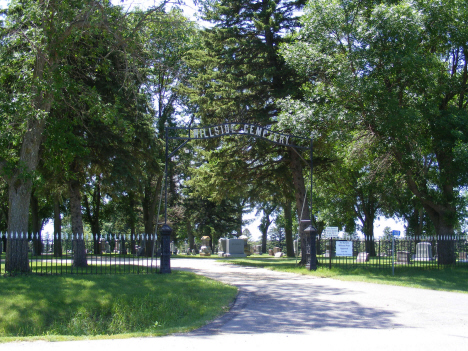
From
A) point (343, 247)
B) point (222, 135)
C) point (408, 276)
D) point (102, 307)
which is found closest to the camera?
point (102, 307)

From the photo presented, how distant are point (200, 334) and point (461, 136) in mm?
14175

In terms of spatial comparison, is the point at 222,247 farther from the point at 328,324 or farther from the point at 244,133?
the point at 328,324

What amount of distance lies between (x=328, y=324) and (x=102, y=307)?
17.3ft

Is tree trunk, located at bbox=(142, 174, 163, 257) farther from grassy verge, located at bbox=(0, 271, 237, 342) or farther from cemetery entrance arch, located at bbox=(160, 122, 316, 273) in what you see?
grassy verge, located at bbox=(0, 271, 237, 342)

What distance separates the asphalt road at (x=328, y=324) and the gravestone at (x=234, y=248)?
70.3 ft

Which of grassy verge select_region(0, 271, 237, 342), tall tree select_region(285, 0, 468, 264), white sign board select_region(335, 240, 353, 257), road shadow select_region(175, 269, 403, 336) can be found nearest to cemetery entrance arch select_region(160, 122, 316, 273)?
white sign board select_region(335, 240, 353, 257)

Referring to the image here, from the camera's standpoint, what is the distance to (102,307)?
9.98 m

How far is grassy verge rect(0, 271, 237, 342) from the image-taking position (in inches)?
340

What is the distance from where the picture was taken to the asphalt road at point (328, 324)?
250 inches

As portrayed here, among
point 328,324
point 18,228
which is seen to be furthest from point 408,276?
point 18,228

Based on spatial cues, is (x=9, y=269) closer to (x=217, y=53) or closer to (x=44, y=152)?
(x=44, y=152)

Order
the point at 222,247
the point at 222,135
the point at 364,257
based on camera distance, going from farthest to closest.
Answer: the point at 222,247 < the point at 364,257 < the point at 222,135

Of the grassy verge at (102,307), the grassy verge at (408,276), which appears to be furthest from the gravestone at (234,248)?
the grassy verge at (102,307)

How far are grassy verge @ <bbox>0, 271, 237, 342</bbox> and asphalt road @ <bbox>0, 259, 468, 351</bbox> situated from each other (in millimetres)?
710
